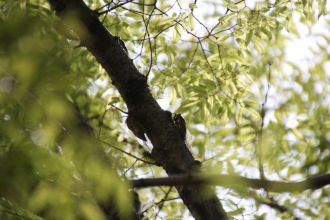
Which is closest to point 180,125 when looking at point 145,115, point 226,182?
point 145,115

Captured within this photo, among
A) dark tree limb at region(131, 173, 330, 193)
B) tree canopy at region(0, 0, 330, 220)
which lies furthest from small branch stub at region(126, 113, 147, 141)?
dark tree limb at region(131, 173, 330, 193)

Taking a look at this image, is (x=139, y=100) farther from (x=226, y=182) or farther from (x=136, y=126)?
(x=226, y=182)

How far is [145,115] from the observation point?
92.7 inches

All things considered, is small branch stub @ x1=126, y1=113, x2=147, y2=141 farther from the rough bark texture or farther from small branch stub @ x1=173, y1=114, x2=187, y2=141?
small branch stub @ x1=173, y1=114, x2=187, y2=141

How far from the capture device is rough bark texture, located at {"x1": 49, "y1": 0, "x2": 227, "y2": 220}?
223cm

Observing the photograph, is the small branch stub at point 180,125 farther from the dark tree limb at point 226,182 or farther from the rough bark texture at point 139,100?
the dark tree limb at point 226,182

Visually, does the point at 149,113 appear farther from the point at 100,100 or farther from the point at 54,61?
→ the point at 100,100

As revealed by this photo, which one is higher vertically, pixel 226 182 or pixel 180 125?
pixel 180 125

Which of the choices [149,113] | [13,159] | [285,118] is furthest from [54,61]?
[285,118]

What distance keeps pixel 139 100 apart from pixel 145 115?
0.09 metres

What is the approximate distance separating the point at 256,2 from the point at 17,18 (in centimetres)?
217

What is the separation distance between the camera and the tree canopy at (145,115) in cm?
122

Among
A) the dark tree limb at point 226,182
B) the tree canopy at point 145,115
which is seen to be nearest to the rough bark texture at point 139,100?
the tree canopy at point 145,115

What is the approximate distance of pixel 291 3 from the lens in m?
3.11
